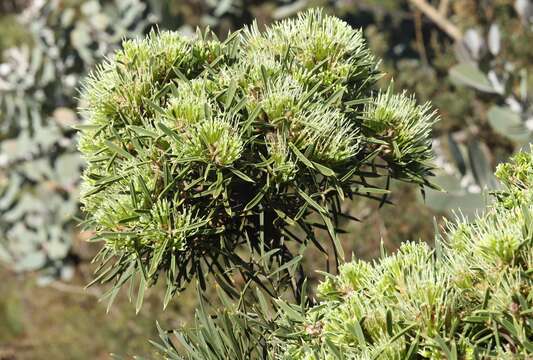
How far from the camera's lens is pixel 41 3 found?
524 centimetres

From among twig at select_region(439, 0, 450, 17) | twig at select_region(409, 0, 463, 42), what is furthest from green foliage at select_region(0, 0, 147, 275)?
twig at select_region(439, 0, 450, 17)

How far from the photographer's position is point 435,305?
0.97 meters

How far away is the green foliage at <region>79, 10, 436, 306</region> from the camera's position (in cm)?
118

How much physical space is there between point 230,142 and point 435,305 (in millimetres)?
380

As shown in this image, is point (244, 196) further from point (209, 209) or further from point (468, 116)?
point (468, 116)

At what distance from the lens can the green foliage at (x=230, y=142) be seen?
3.86ft

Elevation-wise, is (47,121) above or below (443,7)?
below

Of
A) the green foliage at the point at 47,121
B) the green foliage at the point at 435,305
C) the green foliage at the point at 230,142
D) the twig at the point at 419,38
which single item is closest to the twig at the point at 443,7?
the twig at the point at 419,38

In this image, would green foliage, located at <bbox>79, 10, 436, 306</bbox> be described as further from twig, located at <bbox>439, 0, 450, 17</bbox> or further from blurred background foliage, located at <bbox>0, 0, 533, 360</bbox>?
twig, located at <bbox>439, 0, 450, 17</bbox>

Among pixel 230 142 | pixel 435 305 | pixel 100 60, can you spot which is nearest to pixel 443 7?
pixel 100 60

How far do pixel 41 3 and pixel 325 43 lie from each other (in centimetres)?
430

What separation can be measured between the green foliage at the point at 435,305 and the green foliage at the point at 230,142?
0.44ft

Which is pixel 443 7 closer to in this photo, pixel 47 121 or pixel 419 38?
pixel 419 38

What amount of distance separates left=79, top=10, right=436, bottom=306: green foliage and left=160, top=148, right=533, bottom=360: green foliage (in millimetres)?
133
